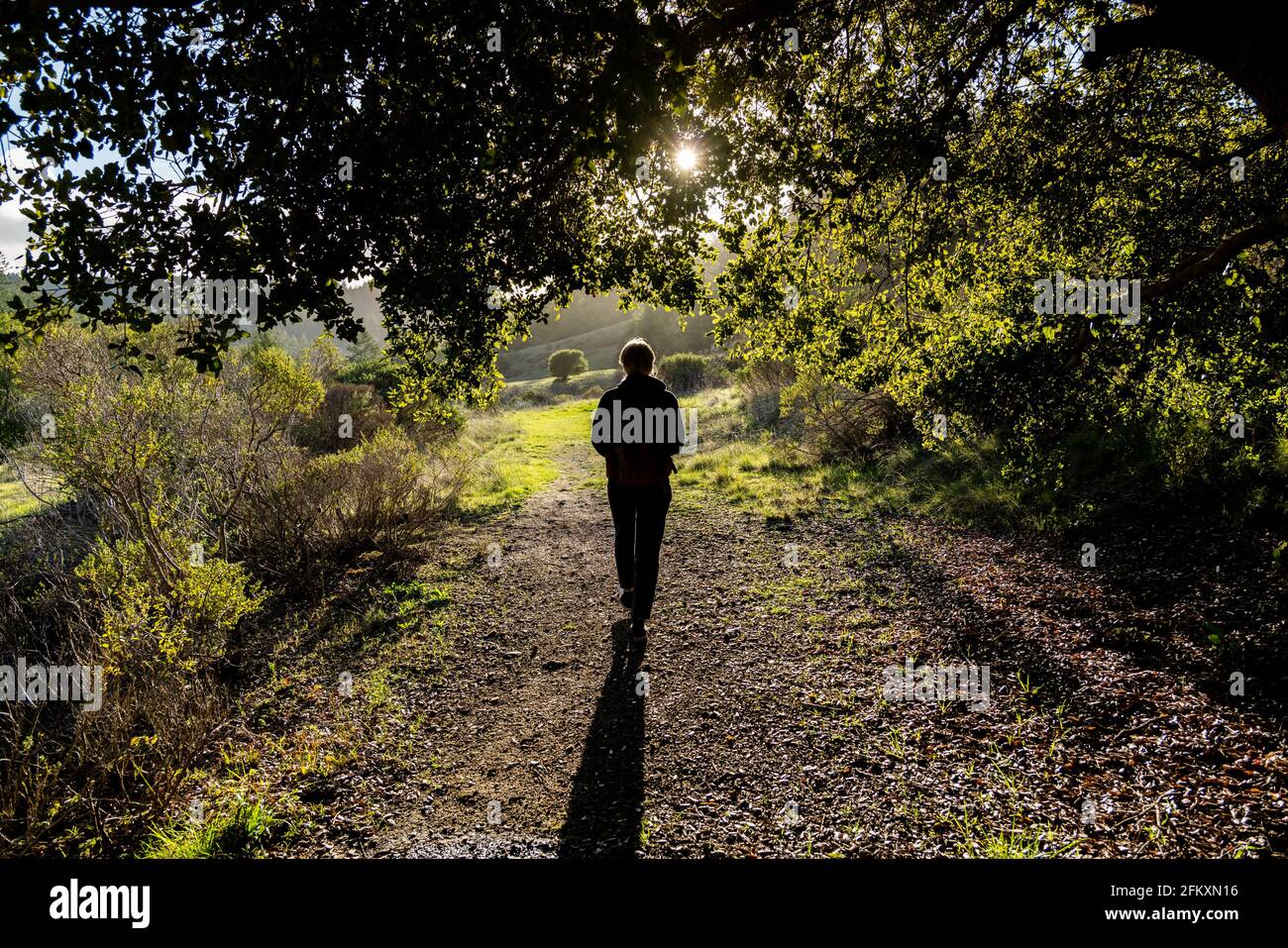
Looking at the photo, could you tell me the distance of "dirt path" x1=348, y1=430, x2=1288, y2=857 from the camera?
10.4 ft

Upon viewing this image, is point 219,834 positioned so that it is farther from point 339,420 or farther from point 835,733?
point 339,420

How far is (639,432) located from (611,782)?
9.49 ft

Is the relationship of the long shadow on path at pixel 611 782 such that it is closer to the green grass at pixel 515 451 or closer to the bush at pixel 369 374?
the green grass at pixel 515 451

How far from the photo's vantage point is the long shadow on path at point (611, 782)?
3.28 metres

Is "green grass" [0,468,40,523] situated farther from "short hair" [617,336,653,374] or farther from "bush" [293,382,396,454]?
"short hair" [617,336,653,374]

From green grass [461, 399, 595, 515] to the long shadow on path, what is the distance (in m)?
7.47

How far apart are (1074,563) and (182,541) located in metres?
9.93

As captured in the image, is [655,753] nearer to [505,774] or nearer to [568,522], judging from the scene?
[505,774]

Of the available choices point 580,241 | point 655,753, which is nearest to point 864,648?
point 655,753

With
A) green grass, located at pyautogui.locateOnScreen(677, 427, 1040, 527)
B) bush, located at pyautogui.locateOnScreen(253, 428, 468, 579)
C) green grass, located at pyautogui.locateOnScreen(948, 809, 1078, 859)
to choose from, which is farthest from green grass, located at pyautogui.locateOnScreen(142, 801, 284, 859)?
green grass, located at pyautogui.locateOnScreen(677, 427, 1040, 527)

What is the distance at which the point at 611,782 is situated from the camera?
12.5 ft

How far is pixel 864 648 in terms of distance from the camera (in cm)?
525

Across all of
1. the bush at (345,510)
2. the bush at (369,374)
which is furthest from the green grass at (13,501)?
the bush at (369,374)

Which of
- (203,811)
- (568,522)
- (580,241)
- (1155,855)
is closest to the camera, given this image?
(1155,855)
